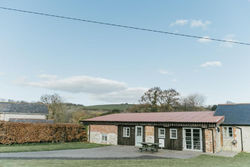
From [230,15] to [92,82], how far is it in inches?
930

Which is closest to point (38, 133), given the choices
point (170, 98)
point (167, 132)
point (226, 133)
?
point (167, 132)

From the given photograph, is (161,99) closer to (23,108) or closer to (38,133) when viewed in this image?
(23,108)

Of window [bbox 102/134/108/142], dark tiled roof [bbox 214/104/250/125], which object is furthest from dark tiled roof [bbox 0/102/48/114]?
dark tiled roof [bbox 214/104/250/125]

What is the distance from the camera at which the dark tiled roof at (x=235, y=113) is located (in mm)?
16580

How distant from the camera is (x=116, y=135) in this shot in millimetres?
20047

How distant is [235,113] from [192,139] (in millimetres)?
5122

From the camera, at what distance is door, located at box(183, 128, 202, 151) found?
1548 centimetres

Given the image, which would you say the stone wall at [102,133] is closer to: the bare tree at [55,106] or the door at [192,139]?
the door at [192,139]

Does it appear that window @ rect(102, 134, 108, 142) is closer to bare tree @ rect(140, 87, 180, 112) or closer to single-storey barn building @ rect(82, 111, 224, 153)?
single-storey barn building @ rect(82, 111, 224, 153)

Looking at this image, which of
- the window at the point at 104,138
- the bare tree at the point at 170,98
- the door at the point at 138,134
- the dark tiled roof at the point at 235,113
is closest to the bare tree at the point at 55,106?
the window at the point at 104,138

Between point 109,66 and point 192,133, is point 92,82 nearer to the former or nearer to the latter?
point 109,66

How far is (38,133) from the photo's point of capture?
19469mm

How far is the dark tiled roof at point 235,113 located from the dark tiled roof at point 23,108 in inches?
1279

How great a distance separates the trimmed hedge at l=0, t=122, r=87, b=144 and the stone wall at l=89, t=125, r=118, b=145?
1.04 meters
